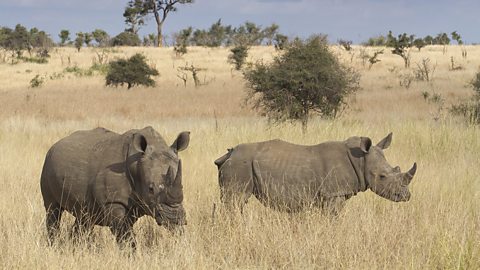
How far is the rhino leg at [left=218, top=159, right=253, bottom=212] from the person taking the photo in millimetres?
5634

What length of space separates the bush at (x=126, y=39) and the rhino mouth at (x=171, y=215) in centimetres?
7218

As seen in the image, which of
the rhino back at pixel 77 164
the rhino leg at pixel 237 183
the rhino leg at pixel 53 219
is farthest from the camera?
the rhino leg at pixel 237 183

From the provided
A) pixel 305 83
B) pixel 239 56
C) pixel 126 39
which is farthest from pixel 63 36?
pixel 305 83

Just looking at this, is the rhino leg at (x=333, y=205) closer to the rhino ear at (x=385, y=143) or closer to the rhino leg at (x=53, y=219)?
the rhino ear at (x=385, y=143)

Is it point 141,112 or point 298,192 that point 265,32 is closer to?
point 141,112

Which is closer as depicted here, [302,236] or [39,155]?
[302,236]

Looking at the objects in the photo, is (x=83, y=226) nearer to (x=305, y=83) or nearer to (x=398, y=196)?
(x=398, y=196)

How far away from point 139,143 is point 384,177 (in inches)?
87.6

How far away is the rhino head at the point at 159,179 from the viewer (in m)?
4.14

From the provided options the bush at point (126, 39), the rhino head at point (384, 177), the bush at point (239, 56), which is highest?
the bush at point (126, 39)

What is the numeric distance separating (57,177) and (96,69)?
40248mm

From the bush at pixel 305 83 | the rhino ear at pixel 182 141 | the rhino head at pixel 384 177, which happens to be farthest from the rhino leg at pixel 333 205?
the bush at pixel 305 83

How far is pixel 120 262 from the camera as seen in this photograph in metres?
4.38

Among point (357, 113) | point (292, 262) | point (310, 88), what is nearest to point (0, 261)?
point (292, 262)
